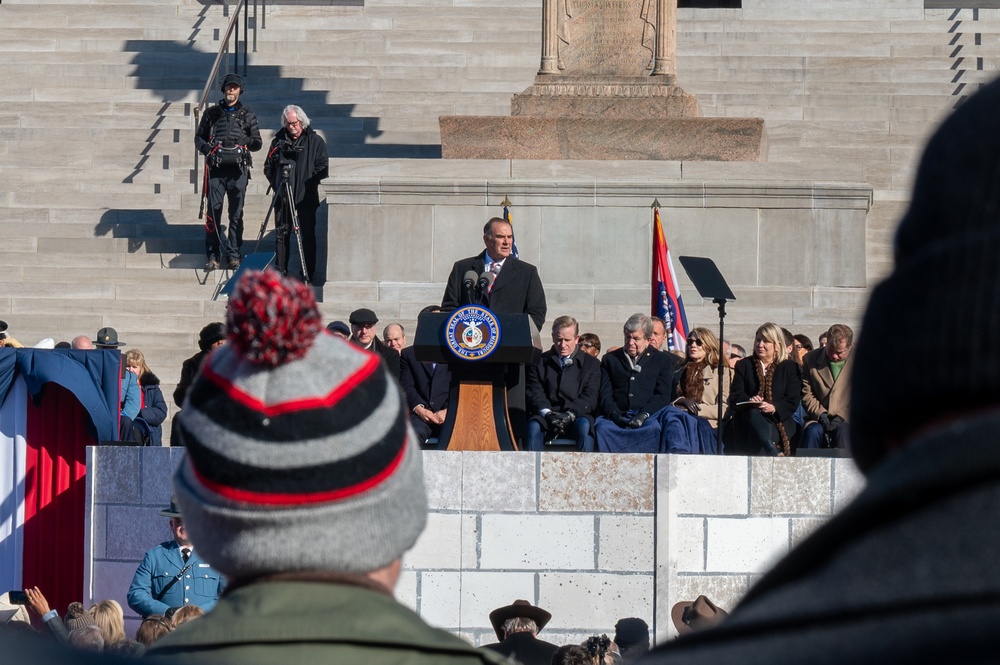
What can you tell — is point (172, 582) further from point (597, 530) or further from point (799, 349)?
point (799, 349)

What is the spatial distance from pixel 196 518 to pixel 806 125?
54.2 feet

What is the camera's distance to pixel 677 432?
9.36 meters

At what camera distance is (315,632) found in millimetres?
1702

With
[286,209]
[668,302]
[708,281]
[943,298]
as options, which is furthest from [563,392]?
[943,298]

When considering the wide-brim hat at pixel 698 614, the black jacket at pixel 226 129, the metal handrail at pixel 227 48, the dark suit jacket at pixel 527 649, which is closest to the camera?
the dark suit jacket at pixel 527 649

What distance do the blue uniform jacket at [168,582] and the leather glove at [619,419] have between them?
2690mm

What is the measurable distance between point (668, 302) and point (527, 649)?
19.0 ft

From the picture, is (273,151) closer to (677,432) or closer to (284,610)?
(677,432)

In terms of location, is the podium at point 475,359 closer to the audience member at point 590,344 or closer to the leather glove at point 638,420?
the leather glove at point 638,420

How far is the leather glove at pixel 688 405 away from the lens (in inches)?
385

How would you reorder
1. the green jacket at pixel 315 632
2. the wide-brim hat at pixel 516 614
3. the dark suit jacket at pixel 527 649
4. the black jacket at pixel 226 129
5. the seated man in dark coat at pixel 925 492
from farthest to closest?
the black jacket at pixel 226 129 < the wide-brim hat at pixel 516 614 < the dark suit jacket at pixel 527 649 < the green jacket at pixel 315 632 < the seated man in dark coat at pixel 925 492

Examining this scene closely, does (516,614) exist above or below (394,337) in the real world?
below

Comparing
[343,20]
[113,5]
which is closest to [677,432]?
[343,20]

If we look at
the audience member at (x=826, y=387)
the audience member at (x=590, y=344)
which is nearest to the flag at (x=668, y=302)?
the audience member at (x=590, y=344)
